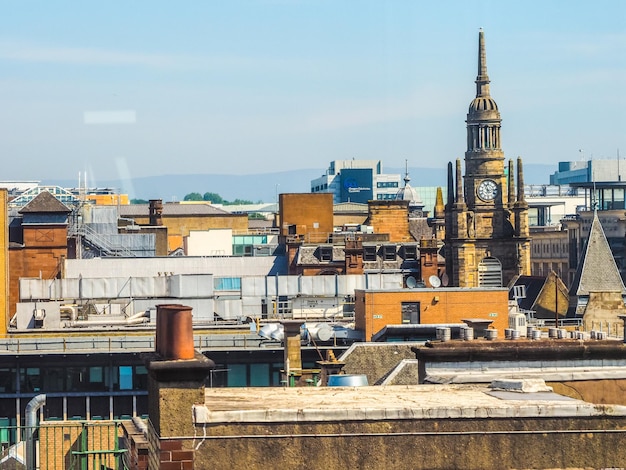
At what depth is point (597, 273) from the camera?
98.9 m

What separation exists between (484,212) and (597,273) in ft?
187

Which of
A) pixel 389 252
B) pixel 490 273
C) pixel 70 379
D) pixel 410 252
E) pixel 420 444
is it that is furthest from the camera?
pixel 490 273

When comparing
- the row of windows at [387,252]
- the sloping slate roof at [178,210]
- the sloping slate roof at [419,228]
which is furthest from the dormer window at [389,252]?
the sloping slate roof at [178,210]

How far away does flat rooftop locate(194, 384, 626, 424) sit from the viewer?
53.8 ft

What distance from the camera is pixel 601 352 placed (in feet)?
85.5

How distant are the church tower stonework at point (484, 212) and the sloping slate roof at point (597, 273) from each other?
40.6 m

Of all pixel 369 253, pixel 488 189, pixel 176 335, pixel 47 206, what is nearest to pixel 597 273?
pixel 369 253

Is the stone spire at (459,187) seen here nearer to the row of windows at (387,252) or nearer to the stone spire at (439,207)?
the stone spire at (439,207)

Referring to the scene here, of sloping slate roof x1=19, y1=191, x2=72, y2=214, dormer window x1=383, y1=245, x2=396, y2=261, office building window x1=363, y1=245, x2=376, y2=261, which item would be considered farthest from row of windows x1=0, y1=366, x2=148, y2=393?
dormer window x1=383, y1=245, x2=396, y2=261

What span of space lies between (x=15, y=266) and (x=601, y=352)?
6979 centimetres

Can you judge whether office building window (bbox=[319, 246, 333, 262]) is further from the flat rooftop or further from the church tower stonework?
the flat rooftop

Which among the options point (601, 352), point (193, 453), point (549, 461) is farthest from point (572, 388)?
point (193, 453)

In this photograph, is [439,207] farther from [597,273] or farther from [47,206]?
[47,206]

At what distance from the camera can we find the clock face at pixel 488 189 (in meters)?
158
